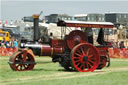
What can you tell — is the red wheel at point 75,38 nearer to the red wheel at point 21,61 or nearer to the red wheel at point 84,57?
the red wheel at point 84,57

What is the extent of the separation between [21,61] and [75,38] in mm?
2918

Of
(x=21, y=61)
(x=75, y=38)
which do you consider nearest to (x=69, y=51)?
(x=75, y=38)

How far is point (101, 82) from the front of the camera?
44.7 feet

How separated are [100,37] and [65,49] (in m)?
2.39

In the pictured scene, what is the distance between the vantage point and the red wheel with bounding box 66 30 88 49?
1938cm

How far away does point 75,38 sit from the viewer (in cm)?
1945

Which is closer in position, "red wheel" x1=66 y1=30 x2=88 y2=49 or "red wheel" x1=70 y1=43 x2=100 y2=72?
"red wheel" x1=70 y1=43 x2=100 y2=72

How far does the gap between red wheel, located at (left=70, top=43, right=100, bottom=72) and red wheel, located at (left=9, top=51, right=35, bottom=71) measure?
2.08 metres

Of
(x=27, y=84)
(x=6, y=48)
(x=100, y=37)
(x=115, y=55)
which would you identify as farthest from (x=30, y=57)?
(x=115, y=55)

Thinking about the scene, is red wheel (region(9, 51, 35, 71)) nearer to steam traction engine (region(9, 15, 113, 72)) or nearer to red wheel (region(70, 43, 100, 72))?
steam traction engine (region(9, 15, 113, 72))

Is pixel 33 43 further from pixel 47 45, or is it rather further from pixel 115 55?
pixel 115 55

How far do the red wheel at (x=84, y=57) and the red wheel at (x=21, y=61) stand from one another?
208 centimetres

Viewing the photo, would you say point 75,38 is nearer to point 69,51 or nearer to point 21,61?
point 69,51

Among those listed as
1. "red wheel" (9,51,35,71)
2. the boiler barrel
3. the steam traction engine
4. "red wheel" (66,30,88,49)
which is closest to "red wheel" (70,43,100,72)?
the steam traction engine
